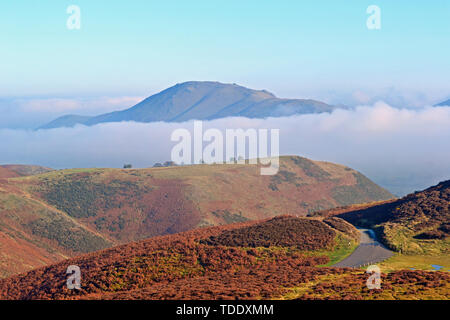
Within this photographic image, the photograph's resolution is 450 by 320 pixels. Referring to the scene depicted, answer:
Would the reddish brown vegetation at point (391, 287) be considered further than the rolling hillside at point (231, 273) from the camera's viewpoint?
No

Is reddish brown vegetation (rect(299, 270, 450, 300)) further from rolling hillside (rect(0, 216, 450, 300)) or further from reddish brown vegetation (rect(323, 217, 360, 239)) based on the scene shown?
reddish brown vegetation (rect(323, 217, 360, 239))

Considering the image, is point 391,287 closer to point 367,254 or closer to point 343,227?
point 367,254

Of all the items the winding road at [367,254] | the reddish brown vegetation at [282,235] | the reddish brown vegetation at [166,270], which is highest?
the reddish brown vegetation at [282,235]

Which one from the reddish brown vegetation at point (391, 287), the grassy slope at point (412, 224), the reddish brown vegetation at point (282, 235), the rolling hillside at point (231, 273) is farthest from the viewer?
the reddish brown vegetation at point (282, 235)

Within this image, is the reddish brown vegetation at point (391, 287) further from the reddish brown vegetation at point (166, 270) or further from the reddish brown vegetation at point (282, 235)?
the reddish brown vegetation at point (282, 235)

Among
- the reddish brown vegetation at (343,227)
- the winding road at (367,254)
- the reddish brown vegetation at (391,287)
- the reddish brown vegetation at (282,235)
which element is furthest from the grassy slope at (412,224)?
the reddish brown vegetation at (282,235)
